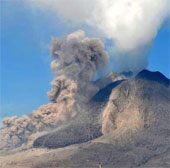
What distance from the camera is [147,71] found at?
156625 millimetres

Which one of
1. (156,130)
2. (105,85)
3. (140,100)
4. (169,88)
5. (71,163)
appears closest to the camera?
(71,163)

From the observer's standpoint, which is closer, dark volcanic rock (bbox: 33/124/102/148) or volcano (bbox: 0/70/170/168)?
volcano (bbox: 0/70/170/168)

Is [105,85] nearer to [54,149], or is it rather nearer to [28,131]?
[28,131]

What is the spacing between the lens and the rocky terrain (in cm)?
10975

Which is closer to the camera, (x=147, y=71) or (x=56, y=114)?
(x=56, y=114)

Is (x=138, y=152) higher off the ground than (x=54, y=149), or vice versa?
(x=54, y=149)

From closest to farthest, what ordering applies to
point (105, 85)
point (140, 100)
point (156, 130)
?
point (156, 130)
point (140, 100)
point (105, 85)

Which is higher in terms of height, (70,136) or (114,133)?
(70,136)

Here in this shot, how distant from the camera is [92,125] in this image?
13512cm

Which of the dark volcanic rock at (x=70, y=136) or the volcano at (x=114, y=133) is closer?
the volcano at (x=114, y=133)

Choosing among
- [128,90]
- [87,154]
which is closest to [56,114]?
[128,90]

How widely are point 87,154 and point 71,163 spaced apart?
747 centimetres

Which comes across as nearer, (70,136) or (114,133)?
(114,133)

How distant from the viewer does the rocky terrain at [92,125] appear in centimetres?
10975
